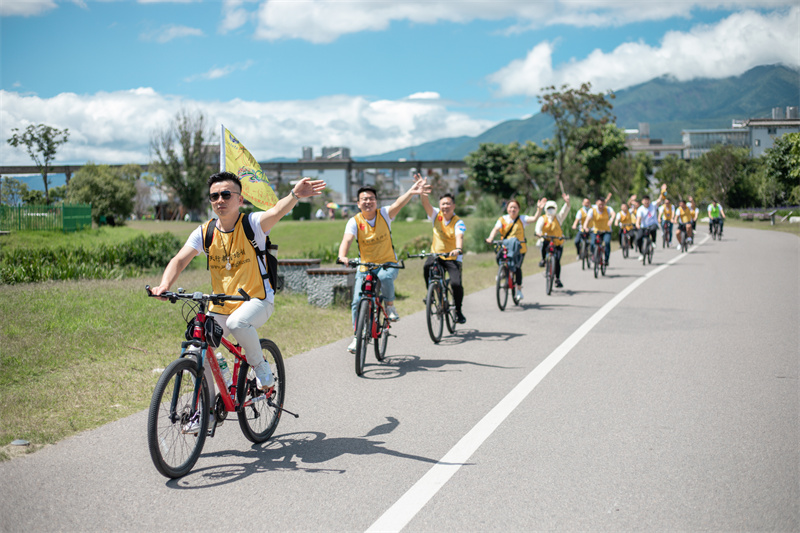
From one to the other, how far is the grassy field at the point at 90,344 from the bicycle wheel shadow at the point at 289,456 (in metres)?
1.42

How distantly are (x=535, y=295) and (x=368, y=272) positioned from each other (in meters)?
7.59

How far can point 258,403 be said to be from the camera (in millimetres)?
5289

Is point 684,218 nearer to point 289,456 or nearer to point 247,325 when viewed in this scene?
point 289,456

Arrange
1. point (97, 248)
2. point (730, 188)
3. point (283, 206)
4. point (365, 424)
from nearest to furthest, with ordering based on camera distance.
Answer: point (283, 206) → point (365, 424) → point (97, 248) → point (730, 188)

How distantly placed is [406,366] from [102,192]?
154 ft

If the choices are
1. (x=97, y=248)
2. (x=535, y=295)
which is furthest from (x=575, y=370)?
(x=97, y=248)

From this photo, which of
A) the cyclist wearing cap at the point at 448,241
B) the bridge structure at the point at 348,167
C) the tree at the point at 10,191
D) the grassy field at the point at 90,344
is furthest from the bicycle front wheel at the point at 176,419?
the bridge structure at the point at 348,167

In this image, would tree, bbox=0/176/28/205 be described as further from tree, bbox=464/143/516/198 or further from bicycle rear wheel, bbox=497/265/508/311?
tree, bbox=464/143/516/198

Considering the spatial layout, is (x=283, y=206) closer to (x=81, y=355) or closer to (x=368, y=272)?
(x=368, y=272)

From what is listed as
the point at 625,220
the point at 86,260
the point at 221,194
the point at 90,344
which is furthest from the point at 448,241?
the point at 625,220

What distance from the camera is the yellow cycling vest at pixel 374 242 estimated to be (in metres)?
8.40

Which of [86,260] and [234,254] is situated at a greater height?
[234,254]

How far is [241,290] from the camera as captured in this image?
4.76 meters

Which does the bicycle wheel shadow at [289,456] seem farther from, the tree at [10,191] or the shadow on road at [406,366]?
the tree at [10,191]
